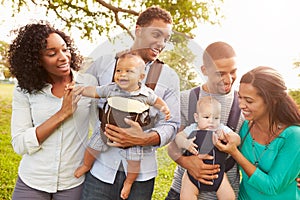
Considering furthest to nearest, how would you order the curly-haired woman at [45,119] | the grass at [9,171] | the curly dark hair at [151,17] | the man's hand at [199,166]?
the grass at [9,171]
the curly-haired woman at [45,119]
the man's hand at [199,166]
the curly dark hair at [151,17]

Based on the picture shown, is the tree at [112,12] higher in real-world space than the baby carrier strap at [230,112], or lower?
Result: higher

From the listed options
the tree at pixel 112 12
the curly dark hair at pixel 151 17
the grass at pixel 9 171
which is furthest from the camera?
the tree at pixel 112 12

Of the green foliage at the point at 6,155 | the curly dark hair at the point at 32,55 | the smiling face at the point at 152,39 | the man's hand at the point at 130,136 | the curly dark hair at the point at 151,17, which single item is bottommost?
the green foliage at the point at 6,155

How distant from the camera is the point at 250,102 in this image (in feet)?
5.64

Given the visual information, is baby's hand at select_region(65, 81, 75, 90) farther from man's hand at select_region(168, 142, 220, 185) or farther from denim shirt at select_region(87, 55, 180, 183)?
man's hand at select_region(168, 142, 220, 185)

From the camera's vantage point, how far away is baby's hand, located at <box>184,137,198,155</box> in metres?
1.73

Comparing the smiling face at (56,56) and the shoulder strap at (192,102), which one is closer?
the shoulder strap at (192,102)

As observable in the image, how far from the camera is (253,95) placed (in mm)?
1720

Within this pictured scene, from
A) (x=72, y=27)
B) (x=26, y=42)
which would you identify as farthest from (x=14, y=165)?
(x=26, y=42)

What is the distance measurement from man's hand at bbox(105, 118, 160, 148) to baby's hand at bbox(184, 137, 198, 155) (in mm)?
131

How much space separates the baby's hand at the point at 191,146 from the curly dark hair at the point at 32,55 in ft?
1.95

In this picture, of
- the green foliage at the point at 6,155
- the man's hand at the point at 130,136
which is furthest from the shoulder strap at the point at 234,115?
the green foliage at the point at 6,155

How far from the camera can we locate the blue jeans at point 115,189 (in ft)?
5.97

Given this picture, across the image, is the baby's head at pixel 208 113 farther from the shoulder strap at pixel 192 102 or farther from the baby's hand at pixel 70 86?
the baby's hand at pixel 70 86
